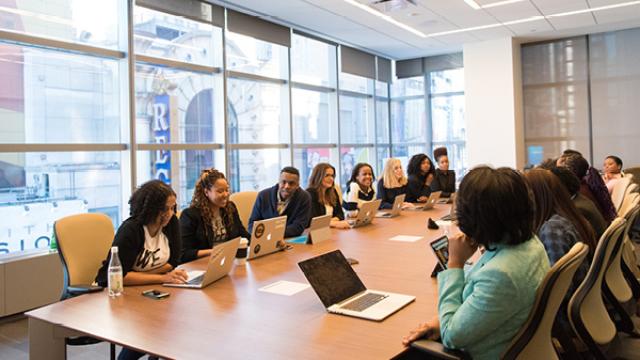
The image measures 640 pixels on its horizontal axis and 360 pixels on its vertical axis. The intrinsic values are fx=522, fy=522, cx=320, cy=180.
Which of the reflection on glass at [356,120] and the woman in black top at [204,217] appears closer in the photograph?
the woman in black top at [204,217]

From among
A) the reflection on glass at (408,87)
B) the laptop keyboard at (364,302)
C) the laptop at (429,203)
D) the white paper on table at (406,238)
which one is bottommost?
the laptop keyboard at (364,302)

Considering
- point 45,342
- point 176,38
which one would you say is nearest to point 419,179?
point 176,38

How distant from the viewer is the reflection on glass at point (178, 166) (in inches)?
221

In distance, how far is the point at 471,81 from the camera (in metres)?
8.77

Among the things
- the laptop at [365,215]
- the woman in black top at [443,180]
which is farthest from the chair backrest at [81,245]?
the woman in black top at [443,180]

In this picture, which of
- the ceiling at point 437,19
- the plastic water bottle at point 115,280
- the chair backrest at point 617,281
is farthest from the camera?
the ceiling at point 437,19

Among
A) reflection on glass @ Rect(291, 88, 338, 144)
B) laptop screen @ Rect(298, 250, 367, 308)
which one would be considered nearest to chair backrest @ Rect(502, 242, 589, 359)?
laptop screen @ Rect(298, 250, 367, 308)

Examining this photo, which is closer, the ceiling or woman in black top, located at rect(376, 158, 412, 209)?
woman in black top, located at rect(376, 158, 412, 209)

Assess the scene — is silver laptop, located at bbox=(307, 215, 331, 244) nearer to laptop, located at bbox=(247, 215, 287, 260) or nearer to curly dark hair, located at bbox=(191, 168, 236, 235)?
laptop, located at bbox=(247, 215, 287, 260)

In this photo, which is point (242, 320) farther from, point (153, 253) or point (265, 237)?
point (265, 237)

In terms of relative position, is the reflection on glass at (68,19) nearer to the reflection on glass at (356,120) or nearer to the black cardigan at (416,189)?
the black cardigan at (416,189)

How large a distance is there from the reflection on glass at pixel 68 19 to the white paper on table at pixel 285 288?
3.56m

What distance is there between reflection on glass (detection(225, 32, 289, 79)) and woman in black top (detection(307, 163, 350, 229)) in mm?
2442

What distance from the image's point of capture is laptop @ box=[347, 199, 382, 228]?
4480 millimetres
